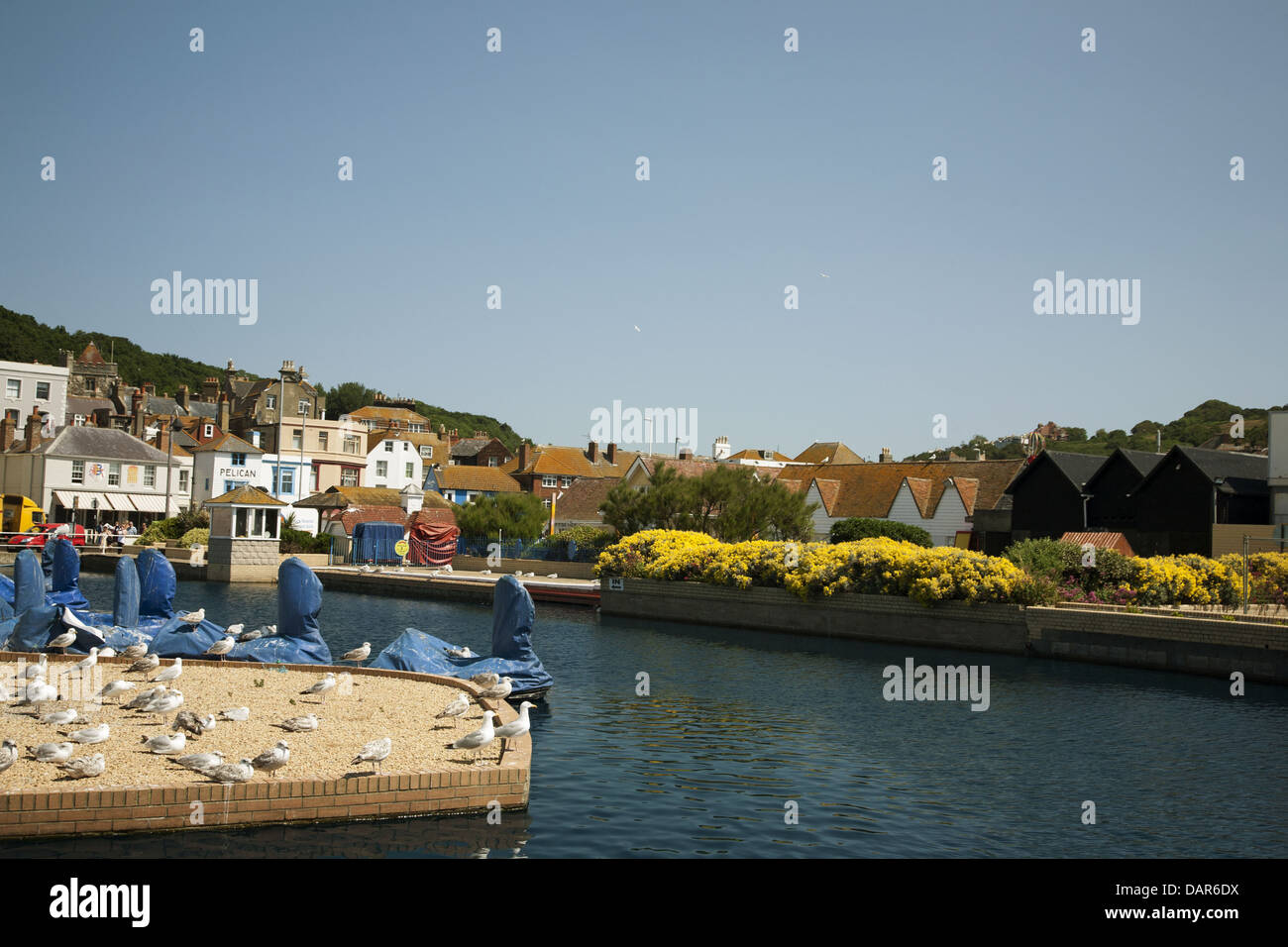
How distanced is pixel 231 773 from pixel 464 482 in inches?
3301

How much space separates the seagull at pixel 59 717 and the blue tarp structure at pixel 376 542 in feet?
160

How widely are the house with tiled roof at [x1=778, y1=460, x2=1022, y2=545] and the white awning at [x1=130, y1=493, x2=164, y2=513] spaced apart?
156 ft

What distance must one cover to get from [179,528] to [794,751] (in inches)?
2286

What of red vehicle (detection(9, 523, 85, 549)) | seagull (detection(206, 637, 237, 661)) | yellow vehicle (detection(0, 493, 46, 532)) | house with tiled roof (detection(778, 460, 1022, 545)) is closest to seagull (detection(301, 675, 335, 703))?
seagull (detection(206, 637, 237, 661))

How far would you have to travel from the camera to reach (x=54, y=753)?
1289cm

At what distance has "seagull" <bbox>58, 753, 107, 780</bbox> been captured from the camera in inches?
488

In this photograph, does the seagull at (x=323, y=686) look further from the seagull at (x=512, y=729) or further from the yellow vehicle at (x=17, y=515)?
the yellow vehicle at (x=17, y=515)

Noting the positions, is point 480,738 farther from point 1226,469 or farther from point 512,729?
point 1226,469

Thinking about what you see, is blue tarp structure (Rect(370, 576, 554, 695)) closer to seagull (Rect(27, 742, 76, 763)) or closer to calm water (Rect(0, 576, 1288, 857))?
calm water (Rect(0, 576, 1288, 857))

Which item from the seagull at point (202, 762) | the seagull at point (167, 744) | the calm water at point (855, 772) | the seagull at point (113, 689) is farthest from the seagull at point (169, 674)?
the calm water at point (855, 772)

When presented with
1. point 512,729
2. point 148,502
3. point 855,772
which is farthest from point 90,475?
point 855,772

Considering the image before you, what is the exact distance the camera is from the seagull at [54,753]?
12.9 meters
